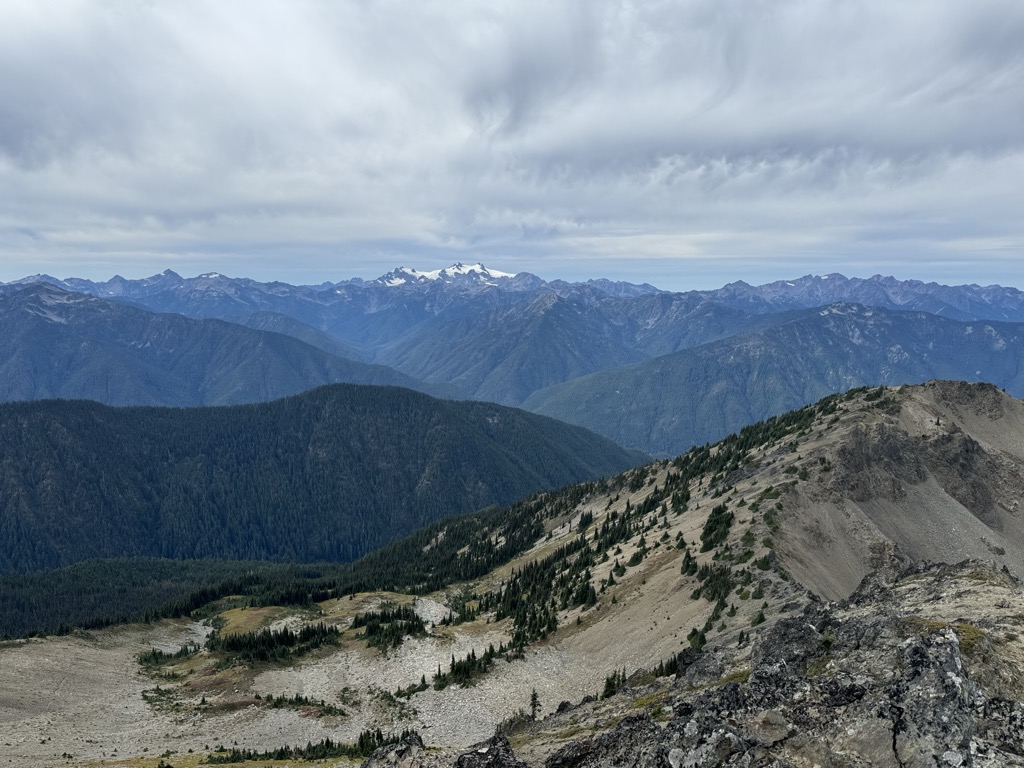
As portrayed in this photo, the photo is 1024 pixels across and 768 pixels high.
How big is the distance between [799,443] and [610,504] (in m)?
61.6

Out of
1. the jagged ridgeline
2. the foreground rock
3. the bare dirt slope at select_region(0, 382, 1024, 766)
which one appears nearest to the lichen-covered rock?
the foreground rock

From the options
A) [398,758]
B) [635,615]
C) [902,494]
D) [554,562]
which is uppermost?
[398,758]

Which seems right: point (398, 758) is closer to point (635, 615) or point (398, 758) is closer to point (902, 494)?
point (635, 615)

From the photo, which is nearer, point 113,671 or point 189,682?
point 189,682

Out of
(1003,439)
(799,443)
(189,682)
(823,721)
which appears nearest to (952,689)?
(823,721)

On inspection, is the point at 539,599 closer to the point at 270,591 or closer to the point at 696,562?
the point at 696,562

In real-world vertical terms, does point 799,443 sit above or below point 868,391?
below

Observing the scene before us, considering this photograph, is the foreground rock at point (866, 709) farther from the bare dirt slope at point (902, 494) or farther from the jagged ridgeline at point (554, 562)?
the bare dirt slope at point (902, 494)

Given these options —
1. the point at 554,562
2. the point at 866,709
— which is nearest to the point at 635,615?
the point at 554,562

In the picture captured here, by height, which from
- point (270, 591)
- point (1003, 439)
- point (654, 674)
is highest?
point (1003, 439)

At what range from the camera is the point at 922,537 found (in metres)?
110

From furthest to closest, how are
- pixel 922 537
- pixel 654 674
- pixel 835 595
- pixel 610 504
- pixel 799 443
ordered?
pixel 610 504 → pixel 799 443 → pixel 922 537 → pixel 835 595 → pixel 654 674

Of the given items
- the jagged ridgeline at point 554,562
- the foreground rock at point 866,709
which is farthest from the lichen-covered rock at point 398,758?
the jagged ridgeline at point 554,562

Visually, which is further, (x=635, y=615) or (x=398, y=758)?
(x=635, y=615)
